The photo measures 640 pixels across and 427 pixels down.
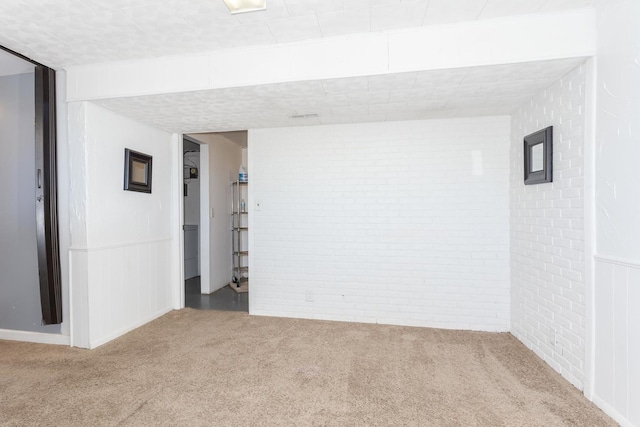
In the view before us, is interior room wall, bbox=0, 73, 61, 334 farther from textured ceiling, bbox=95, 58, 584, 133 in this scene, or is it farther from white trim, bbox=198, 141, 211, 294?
white trim, bbox=198, 141, 211, 294

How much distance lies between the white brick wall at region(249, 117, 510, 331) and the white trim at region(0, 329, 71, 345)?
1.70 m

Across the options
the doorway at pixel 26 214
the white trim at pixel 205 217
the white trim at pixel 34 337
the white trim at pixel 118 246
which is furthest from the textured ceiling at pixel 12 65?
the white trim at pixel 34 337

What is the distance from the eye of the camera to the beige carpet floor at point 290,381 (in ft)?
5.97

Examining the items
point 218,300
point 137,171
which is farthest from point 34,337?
point 218,300

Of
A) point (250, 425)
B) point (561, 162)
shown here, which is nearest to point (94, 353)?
point (250, 425)

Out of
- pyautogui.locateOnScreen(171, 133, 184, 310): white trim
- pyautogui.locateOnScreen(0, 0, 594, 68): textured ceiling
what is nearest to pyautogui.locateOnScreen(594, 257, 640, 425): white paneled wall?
pyautogui.locateOnScreen(0, 0, 594, 68): textured ceiling

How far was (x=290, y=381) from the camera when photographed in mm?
2199

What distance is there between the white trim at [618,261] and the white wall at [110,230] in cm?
369

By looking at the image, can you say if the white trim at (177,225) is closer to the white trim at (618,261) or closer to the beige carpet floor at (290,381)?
the beige carpet floor at (290,381)

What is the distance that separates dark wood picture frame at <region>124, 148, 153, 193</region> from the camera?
3.09m

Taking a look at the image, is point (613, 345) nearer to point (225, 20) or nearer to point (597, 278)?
point (597, 278)

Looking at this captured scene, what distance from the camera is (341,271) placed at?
3.45 metres

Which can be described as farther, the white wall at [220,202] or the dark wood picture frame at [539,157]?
the white wall at [220,202]

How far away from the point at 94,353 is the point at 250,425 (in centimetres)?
172
